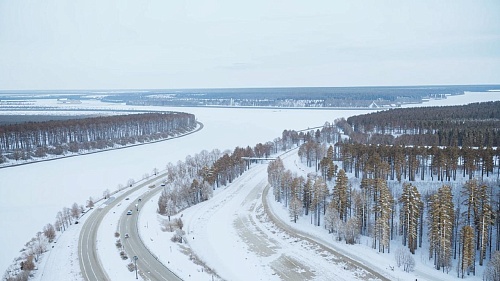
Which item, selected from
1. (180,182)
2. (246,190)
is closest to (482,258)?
(246,190)

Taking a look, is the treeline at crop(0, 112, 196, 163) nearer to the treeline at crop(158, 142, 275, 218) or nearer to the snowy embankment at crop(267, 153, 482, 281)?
the treeline at crop(158, 142, 275, 218)

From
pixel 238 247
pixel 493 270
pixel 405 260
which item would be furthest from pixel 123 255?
pixel 493 270

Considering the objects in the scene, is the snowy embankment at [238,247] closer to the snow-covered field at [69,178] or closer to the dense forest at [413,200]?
the snow-covered field at [69,178]

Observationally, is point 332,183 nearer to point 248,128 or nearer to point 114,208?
point 114,208

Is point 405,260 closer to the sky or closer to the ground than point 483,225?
closer to the ground

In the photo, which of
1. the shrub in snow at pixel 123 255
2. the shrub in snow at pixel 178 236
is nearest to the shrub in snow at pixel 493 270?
the shrub in snow at pixel 178 236

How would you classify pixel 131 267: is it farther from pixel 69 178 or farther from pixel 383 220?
pixel 69 178
